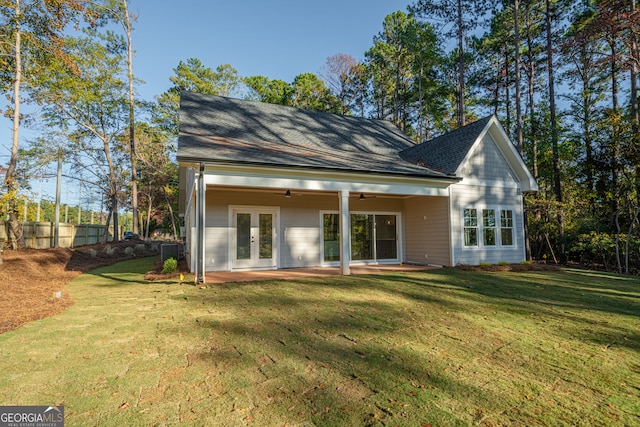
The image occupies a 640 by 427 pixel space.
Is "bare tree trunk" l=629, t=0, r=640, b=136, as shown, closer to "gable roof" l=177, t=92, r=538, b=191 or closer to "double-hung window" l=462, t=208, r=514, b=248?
"gable roof" l=177, t=92, r=538, b=191

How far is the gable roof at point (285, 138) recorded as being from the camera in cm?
862

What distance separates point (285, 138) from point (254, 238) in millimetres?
4317

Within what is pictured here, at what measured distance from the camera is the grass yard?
2336 millimetres

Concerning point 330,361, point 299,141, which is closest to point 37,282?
point 330,361

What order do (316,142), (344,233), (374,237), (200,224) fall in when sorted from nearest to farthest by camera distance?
(200,224), (344,233), (374,237), (316,142)

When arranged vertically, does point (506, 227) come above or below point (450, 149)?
below

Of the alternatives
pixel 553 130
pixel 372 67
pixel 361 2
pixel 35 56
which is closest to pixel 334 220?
pixel 553 130

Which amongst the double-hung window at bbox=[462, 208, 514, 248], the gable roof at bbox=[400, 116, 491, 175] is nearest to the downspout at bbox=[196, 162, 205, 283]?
the gable roof at bbox=[400, 116, 491, 175]

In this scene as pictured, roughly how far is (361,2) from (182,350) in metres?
21.3

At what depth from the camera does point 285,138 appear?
1238cm

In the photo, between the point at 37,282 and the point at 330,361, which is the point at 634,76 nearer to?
the point at 330,361

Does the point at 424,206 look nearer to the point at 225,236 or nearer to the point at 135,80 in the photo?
the point at 225,236

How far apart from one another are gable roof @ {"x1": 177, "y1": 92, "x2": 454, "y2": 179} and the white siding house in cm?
6

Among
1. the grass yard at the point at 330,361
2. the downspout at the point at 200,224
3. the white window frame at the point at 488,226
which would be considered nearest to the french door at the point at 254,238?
the downspout at the point at 200,224
